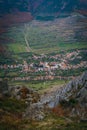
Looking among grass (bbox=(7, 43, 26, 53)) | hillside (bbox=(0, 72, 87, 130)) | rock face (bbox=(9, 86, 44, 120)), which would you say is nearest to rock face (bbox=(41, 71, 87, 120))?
hillside (bbox=(0, 72, 87, 130))

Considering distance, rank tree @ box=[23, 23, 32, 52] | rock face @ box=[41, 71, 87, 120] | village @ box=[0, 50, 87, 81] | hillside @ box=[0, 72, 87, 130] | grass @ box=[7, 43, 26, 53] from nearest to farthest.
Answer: hillside @ box=[0, 72, 87, 130] < rock face @ box=[41, 71, 87, 120] < village @ box=[0, 50, 87, 81] < grass @ box=[7, 43, 26, 53] < tree @ box=[23, 23, 32, 52]

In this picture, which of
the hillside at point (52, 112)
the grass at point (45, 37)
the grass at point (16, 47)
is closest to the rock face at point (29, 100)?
the hillside at point (52, 112)

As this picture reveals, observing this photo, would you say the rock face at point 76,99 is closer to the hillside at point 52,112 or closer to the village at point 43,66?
the hillside at point 52,112

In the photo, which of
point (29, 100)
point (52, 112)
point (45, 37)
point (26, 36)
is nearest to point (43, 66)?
point (45, 37)

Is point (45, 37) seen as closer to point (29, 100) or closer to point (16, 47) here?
point (16, 47)

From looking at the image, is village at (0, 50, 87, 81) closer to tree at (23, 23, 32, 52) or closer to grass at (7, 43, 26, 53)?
grass at (7, 43, 26, 53)

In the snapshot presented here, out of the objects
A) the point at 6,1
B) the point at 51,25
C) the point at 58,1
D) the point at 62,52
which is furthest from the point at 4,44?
the point at 58,1

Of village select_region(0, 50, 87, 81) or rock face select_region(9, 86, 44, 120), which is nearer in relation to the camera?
rock face select_region(9, 86, 44, 120)

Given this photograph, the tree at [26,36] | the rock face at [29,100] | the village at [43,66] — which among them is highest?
the rock face at [29,100]

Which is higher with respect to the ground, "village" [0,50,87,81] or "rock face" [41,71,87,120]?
"rock face" [41,71,87,120]
